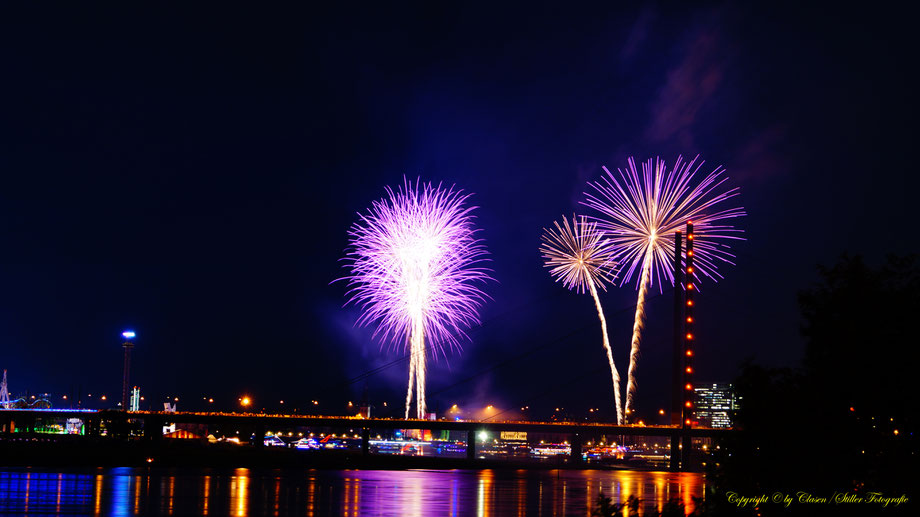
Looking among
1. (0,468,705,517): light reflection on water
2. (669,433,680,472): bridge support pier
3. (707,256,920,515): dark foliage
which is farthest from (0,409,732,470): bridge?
(707,256,920,515): dark foliage

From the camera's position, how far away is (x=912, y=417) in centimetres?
1596

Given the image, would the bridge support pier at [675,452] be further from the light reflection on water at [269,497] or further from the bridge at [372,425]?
the light reflection on water at [269,497]

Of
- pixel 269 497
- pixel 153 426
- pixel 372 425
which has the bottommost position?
pixel 153 426

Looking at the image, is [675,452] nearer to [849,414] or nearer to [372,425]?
[372,425]

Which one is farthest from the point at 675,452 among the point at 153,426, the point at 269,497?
the point at 269,497

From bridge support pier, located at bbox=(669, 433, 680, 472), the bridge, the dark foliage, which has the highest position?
the dark foliage

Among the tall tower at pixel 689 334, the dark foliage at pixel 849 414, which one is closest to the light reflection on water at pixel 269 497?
the dark foliage at pixel 849 414

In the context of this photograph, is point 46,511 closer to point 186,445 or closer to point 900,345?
point 900,345

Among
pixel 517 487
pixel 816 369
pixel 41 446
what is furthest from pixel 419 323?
pixel 816 369

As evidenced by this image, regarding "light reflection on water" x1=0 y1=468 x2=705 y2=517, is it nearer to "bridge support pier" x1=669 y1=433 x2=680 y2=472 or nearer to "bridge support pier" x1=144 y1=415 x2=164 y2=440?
"bridge support pier" x1=669 y1=433 x2=680 y2=472

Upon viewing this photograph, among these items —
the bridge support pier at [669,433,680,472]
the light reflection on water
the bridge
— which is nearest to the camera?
the light reflection on water

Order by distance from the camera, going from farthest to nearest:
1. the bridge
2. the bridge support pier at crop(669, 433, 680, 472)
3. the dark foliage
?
the bridge < the bridge support pier at crop(669, 433, 680, 472) < the dark foliage

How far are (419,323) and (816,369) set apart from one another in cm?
6285

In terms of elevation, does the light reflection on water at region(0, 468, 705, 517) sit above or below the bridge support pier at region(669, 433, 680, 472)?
above
